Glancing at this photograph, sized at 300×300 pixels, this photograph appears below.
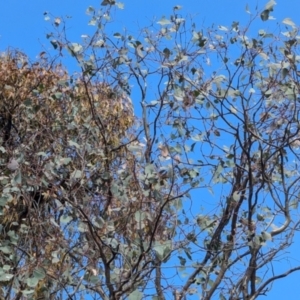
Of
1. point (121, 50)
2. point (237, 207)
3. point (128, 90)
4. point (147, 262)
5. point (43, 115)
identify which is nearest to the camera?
point (147, 262)

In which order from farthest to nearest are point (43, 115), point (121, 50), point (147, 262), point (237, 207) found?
1. point (43, 115)
2. point (121, 50)
3. point (237, 207)
4. point (147, 262)

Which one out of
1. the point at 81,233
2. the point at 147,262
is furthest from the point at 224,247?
the point at 81,233

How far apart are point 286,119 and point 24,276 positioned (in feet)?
6.07

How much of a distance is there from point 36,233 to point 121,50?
1.34 metres

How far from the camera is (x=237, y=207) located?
4.80 meters

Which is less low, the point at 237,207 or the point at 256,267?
the point at 237,207

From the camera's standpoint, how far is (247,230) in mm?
4605

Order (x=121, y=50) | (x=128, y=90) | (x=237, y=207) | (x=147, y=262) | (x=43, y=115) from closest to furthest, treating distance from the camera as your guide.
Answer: (x=147, y=262) < (x=237, y=207) < (x=121, y=50) < (x=128, y=90) < (x=43, y=115)

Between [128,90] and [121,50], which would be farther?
[128,90]

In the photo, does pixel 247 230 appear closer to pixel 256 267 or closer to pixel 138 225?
pixel 256 267

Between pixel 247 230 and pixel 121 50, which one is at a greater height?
pixel 121 50

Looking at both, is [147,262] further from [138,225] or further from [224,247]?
[224,247]

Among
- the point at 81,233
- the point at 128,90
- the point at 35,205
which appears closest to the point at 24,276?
the point at 81,233

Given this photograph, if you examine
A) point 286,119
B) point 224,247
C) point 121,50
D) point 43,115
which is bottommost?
point 224,247
